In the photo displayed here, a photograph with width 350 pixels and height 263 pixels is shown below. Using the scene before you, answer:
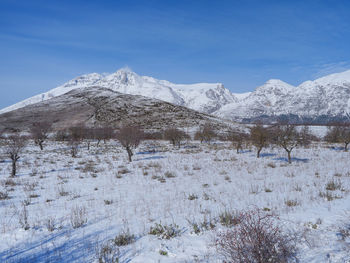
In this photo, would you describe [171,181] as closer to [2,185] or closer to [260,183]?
[260,183]

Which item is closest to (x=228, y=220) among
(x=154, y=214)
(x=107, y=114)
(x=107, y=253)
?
(x=154, y=214)

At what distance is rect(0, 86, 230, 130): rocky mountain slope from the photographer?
9138 centimetres

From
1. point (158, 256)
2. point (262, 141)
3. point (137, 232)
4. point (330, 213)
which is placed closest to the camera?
point (158, 256)

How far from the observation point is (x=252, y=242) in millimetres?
3529

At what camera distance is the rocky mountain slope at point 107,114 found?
91.4 metres

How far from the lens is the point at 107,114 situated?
104 meters

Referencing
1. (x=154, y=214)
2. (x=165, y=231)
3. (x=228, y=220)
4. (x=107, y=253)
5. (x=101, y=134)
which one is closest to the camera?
(x=107, y=253)

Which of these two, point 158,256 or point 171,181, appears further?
point 171,181

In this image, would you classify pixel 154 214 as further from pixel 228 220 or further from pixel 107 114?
pixel 107 114

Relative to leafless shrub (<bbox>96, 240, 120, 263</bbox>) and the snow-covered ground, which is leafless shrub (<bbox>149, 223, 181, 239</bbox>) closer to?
the snow-covered ground

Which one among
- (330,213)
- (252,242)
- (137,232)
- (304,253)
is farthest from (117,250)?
(330,213)

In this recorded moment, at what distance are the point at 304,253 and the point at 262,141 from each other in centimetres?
1877

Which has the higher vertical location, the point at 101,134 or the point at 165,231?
the point at 101,134

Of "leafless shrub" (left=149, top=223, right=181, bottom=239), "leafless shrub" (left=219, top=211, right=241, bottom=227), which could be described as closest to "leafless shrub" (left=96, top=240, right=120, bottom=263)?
"leafless shrub" (left=149, top=223, right=181, bottom=239)
